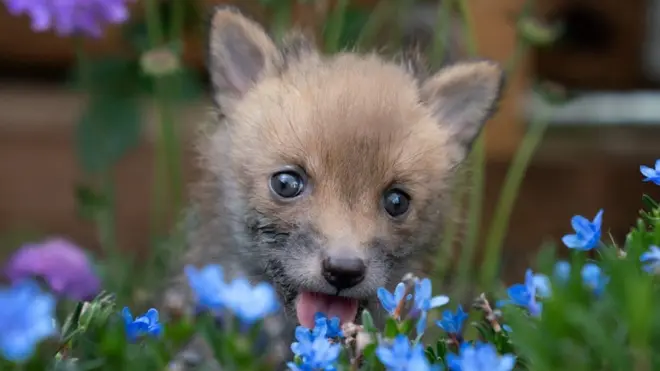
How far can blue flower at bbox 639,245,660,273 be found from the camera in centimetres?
98

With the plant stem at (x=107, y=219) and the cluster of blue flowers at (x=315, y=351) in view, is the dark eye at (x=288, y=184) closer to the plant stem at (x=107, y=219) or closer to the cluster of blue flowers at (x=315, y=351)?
the cluster of blue flowers at (x=315, y=351)

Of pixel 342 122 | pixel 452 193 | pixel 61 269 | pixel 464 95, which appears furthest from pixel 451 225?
pixel 61 269

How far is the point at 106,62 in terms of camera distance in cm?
280

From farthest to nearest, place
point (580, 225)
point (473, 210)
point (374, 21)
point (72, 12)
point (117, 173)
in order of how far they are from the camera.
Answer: point (117, 173), point (374, 21), point (473, 210), point (72, 12), point (580, 225)

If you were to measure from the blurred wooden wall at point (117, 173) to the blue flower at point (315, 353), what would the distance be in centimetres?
228

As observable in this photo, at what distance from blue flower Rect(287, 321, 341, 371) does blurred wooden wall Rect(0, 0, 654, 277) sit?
7.47 ft

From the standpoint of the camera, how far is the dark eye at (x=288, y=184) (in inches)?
68.4

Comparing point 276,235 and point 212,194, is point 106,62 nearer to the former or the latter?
point 212,194

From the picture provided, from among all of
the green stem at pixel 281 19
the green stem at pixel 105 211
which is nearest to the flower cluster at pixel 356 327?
the green stem at pixel 105 211

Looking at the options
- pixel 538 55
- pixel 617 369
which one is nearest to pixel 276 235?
pixel 617 369

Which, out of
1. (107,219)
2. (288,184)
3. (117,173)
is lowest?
(117,173)

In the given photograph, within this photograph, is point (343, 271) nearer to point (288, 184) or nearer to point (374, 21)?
point (288, 184)

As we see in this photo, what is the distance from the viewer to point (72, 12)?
7.07 ft

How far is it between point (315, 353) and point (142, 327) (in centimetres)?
22
